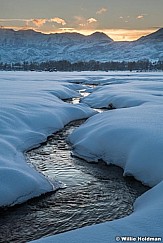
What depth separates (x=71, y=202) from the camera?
36.2 feet

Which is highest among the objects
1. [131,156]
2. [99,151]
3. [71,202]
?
[131,156]

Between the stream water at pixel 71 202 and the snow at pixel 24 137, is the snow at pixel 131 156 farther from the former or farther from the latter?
the snow at pixel 24 137

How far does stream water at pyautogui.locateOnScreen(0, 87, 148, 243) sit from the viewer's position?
9.41 metres

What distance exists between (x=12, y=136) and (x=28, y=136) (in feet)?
4.38

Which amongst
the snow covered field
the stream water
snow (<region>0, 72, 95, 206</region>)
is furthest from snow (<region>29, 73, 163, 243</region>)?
snow (<region>0, 72, 95, 206</region>)

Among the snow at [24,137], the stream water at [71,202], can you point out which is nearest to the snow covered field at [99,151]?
the snow at [24,137]

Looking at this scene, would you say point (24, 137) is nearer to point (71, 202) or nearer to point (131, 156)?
point (131, 156)

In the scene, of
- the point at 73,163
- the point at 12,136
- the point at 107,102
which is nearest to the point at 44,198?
the point at 73,163

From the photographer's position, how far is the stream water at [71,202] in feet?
30.9

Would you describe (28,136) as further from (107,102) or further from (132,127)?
(107,102)

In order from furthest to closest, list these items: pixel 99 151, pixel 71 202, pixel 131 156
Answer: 1. pixel 99 151
2. pixel 131 156
3. pixel 71 202

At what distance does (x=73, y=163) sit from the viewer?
15.1 m

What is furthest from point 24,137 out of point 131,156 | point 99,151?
point 131,156

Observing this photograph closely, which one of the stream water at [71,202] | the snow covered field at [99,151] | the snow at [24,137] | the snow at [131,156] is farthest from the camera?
the snow at [24,137]
